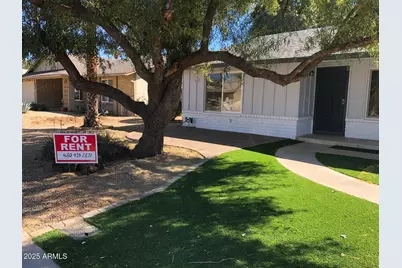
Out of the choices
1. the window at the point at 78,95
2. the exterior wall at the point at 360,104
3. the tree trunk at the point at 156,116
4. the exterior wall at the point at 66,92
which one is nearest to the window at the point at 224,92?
the exterior wall at the point at 360,104

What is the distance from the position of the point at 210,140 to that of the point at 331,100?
4.68 metres

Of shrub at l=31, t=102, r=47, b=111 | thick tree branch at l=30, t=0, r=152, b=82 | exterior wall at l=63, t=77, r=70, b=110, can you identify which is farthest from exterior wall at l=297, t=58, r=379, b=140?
shrub at l=31, t=102, r=47, b=111

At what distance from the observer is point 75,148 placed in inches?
229

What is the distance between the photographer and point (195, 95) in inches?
560

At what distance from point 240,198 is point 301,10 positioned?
7.26m

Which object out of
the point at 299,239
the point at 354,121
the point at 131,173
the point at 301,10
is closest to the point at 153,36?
the point at 131,173

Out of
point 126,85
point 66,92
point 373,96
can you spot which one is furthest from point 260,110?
point 66,92

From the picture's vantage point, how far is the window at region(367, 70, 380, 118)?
32.4 feet

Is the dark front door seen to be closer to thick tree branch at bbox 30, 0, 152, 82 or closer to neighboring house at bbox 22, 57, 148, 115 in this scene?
thick tree branch at bbox 30, 0, 152, 82

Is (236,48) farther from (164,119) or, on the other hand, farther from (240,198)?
(240,198)

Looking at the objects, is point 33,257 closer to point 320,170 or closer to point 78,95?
point 320,170

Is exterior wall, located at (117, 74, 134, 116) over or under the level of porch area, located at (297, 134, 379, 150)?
over

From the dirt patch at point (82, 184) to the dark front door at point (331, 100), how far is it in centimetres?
583

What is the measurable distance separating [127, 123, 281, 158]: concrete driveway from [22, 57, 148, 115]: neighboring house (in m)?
7.46
